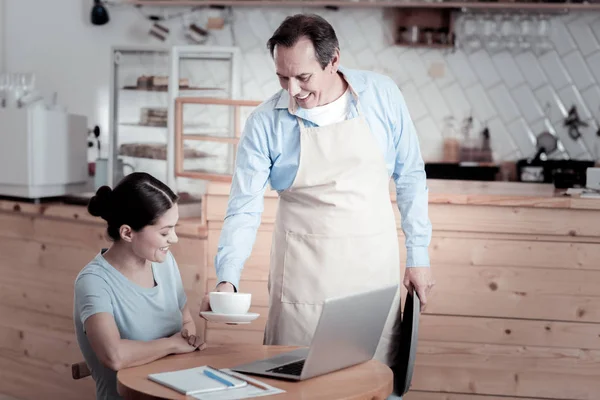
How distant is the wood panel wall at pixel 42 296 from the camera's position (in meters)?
3.72

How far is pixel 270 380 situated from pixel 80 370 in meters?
0.54

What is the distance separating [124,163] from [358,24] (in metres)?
2.09

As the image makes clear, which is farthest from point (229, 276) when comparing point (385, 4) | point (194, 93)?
point (385, 4)

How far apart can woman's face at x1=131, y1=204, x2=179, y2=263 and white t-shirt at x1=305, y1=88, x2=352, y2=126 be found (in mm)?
509

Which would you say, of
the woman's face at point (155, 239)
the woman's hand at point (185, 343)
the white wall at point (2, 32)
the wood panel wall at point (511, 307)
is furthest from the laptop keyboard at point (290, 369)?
the white wall at point (2, 32)

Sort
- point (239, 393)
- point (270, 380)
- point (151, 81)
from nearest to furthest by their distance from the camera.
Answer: point (239, 393), point (270, 380), point (151, 81)

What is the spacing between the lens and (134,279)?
85.4 inches

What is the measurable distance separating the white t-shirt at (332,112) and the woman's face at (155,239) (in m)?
0.51

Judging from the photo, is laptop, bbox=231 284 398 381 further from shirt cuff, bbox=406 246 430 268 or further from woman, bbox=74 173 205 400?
shirt cuff, bbox=406 246 430 268

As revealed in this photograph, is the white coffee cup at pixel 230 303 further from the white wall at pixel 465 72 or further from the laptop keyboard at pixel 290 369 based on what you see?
the white wall at pixel 465 72

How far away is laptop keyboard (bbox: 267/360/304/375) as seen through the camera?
1.86 metres

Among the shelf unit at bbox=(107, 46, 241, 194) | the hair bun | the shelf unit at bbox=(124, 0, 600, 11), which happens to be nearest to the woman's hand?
the hair bun

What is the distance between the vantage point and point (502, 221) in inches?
119

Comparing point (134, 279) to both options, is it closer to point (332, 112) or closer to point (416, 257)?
point (332, 112)
